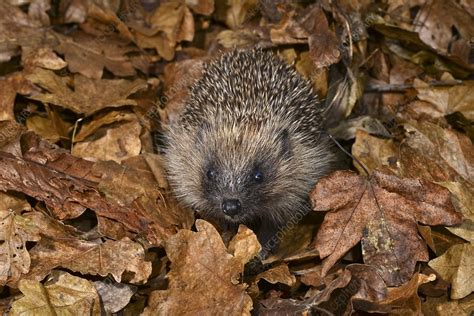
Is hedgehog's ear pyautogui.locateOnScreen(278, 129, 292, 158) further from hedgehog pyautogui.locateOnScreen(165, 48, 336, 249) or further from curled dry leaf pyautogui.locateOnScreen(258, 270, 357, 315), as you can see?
curled dry leaf pyautogui.locateOnScreen(258, 270, 357, 315)

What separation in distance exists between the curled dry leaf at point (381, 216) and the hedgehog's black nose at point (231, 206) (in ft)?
1.77

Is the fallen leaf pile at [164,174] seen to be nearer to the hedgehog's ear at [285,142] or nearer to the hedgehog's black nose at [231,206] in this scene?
the hedgehog's black nose at [231,206]

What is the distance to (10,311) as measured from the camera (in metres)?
4.05

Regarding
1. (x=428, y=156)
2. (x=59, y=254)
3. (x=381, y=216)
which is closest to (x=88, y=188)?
(x=59, y=254)

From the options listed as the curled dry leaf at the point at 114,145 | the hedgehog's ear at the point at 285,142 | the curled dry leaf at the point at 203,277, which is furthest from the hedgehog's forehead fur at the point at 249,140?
the curled dry leaf at the point at 203,277

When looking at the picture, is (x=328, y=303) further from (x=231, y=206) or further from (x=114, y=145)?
(x=114, y=145)

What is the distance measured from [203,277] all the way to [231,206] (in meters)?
0.63

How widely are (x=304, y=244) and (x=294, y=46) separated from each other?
2.09 m

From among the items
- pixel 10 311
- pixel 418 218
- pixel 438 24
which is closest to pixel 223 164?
pixel 418 218

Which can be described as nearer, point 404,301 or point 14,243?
point 404,301

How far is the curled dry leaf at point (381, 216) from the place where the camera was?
14.9 feet

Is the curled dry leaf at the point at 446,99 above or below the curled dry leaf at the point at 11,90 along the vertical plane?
above

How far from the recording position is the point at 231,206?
15.8 ft

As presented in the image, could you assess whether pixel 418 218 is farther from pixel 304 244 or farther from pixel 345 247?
pixel 304 244
